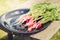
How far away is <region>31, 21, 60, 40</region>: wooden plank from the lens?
3.32m

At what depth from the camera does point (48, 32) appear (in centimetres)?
343

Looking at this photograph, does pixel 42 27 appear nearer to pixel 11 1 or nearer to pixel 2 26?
pixel 2 26

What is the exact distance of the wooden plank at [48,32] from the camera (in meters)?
3.32

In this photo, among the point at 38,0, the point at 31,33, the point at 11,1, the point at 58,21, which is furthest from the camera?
the point at 11,1

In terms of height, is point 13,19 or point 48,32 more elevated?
point 13,19

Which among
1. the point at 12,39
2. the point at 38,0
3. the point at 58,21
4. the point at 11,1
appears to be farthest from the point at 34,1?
the point at 12,39

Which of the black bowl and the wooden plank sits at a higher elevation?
the black bowl

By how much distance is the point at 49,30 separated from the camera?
137 inches

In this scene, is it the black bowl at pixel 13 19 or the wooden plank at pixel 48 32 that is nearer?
the black bowl at pixel 13 19

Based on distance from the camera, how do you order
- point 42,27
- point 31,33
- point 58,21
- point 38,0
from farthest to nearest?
point 38,0 → point 58,21 → point 42,27 → point 31,33

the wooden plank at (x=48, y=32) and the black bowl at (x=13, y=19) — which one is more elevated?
the black bowl at (x=13, y=19)

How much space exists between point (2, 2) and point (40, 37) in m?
2.69

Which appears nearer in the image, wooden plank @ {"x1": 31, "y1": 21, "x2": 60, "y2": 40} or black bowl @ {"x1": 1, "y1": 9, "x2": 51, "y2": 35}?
black bowl @ {"x1": 1, "y1": 9, "x2": 51, "y2": 35}

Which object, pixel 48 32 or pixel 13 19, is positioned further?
pixel 13 19
